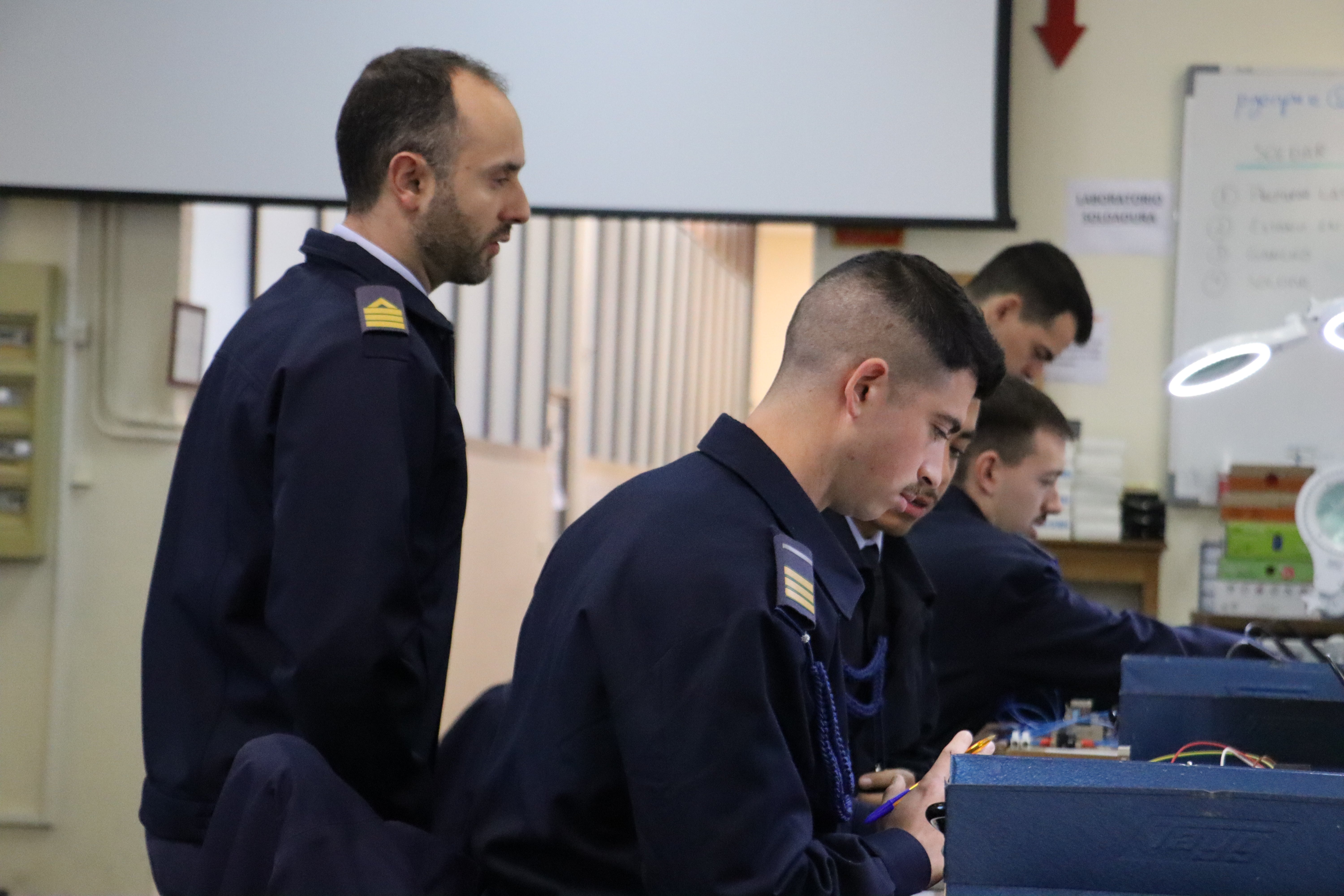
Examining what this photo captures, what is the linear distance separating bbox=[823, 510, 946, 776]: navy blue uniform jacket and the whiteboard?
1661 millimetres

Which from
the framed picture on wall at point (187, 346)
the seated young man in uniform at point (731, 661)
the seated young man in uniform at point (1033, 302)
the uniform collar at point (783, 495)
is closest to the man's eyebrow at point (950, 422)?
the seated young man in uniform at point (731, 661)

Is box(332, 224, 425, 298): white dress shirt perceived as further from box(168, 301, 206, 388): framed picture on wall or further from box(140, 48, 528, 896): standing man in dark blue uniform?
box(168, 301, 206, 388): framed picture on wall

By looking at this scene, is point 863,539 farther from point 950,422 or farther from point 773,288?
point 773,288

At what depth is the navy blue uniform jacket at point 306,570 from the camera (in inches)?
56.8

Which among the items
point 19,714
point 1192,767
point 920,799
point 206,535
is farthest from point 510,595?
point 1192,767

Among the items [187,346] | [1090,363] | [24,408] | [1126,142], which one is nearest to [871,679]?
[1090,363]

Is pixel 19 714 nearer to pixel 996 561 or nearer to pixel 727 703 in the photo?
pixel 996 561

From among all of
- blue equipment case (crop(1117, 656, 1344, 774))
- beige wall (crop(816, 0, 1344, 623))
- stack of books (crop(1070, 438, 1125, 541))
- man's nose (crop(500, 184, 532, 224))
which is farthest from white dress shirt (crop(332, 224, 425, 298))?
stack of books (crop(1070, 438, 1125, 541))

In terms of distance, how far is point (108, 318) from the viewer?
134 inches

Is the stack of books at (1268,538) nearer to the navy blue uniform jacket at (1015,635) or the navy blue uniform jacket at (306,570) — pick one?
the navy blue uniform jacket at (1015,635)

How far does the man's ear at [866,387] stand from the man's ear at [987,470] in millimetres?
1141

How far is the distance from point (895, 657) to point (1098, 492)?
161 centimetres

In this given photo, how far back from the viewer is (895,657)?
1.85 meters

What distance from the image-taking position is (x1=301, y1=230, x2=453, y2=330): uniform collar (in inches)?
64.5
